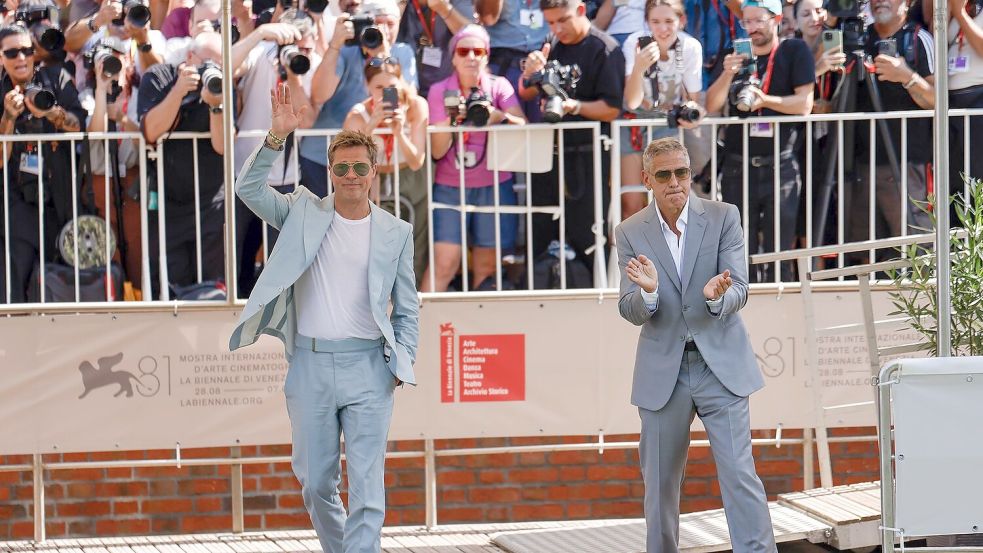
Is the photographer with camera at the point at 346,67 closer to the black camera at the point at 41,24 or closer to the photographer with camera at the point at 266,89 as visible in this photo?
the photographer with camera at the point at 266,89

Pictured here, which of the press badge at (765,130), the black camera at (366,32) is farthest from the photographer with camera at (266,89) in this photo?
the press badge at (765,130)

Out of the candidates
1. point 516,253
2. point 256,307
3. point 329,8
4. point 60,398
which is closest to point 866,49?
point 516,253

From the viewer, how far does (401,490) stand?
25.3ft

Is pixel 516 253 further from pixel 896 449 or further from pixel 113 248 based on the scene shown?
pixel 896 449

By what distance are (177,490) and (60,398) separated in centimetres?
117

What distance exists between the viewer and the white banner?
6641mm

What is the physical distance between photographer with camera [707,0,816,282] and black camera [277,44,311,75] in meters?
2.06

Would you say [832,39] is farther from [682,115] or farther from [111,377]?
[111,377]

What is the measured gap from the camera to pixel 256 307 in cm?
508

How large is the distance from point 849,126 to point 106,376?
3.79m

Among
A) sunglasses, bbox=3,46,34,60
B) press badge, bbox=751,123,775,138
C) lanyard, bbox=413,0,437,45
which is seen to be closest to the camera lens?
lanyard, bbox=413,0,437,45

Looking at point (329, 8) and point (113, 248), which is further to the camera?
point (329, 8)

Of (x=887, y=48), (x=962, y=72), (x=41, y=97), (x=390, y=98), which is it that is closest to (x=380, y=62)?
(x=390, y=98)

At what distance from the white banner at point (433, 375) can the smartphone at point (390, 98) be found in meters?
0.99
